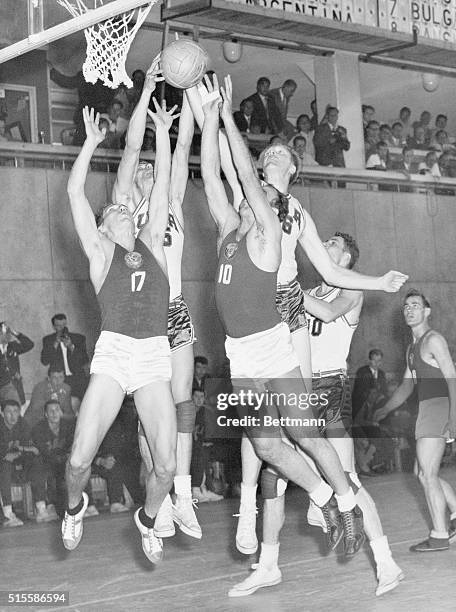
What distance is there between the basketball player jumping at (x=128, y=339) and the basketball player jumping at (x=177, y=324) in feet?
1.19

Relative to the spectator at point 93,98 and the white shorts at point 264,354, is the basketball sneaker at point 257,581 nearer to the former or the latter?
the white shorts at point 264,354

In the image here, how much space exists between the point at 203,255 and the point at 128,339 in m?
7.21

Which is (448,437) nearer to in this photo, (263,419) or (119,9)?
(263,419)

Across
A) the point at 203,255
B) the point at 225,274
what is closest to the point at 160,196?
the point at 225,274

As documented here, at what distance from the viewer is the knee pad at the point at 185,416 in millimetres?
7633

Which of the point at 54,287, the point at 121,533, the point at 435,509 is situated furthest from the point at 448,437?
the point at 54,287

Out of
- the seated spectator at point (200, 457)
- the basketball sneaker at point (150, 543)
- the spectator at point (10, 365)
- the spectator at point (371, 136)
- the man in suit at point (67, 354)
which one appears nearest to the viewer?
the basketball sneaker at point (150, 543)

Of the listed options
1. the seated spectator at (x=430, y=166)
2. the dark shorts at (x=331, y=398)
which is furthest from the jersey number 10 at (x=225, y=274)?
the seated spectator at (x=430, y=166)

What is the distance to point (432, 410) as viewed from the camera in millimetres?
8852

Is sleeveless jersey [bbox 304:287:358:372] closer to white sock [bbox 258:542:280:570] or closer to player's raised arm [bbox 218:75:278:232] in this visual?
white sock [bbox 258:542:280:570]

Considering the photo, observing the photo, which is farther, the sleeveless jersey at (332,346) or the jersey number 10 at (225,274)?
the sleeveless jersey at (332,346)

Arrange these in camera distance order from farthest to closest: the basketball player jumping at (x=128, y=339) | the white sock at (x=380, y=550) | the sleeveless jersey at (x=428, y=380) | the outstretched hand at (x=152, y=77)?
1. the sleeveless jersey at (x=428, y=380)
2. the white sock at (x=380, y=550)
3. the outstretched hand at (x=152, y=77)
4. the basketball player jumping at (x=128, y=339)

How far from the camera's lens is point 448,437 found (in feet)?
28.6

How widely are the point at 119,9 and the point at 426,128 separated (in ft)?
39.4
